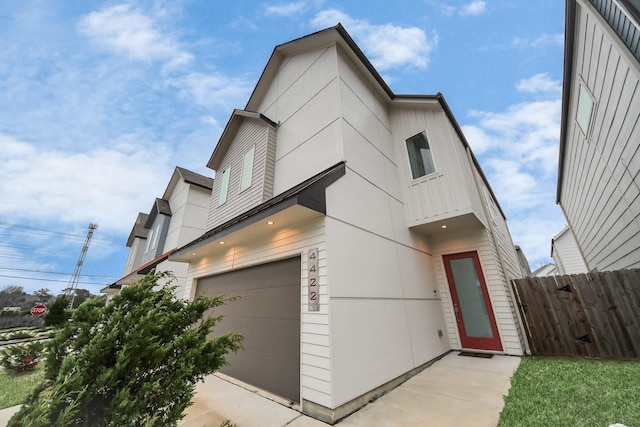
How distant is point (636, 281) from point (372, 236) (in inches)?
218

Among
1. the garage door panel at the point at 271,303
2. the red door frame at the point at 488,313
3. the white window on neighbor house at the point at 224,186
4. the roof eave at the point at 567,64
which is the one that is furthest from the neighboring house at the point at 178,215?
the roof eave at the point at 567,64

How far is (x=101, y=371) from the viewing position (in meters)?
1.93

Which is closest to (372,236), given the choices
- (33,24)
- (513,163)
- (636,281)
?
(636,281)

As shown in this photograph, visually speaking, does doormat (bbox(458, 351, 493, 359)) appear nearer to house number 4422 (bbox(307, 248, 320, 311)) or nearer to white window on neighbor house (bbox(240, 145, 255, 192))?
house number 4422 (bbox(307, 248, 320, 311))

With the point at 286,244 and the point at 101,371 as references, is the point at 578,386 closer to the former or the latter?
the point at 286,244

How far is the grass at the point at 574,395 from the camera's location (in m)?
2.43

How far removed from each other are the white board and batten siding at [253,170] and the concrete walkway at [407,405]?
3.93 metres

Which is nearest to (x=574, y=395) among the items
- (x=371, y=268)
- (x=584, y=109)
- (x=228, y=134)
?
(x=371, y=268)

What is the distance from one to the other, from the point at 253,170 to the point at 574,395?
289 inches

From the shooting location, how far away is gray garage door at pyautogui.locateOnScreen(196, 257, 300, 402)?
3844 mm

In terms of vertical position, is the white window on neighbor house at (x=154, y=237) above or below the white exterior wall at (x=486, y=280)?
above

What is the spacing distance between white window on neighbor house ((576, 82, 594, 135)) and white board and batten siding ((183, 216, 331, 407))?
6.90m

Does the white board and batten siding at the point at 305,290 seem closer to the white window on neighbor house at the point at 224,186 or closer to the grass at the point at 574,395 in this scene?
the grass at the point at 574,395

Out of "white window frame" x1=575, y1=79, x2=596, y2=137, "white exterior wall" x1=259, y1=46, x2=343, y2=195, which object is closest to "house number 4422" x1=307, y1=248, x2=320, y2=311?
"white exterior wall" x1=259, y1=46, x2=343, y2=195
